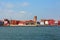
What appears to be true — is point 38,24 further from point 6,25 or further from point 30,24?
point 6,25

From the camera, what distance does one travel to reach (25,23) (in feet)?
416

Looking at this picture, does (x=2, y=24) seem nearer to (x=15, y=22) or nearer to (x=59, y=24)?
(x=15, y=22)

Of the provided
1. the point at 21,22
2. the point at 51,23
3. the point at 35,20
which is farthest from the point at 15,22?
the point at 51,23

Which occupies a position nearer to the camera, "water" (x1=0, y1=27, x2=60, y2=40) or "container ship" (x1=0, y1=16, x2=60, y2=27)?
"water" (x1=0, y1=27, x2=60, y2=40)

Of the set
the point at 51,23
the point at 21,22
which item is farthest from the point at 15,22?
the point at 51,23

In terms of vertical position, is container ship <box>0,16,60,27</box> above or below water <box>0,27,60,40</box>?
above

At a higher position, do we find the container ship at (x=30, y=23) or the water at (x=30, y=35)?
the container ship at (x=30, y=23)

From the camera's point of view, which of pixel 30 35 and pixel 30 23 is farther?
pixel 30 23

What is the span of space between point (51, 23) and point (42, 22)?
17.0 feet

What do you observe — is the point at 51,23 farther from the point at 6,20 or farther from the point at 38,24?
the point at 6,20

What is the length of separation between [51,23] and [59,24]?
4.99 meters

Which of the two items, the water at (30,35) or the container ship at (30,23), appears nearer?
the water at (30,35)

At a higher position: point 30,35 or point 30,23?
point 30,23

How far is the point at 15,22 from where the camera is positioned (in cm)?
12812
